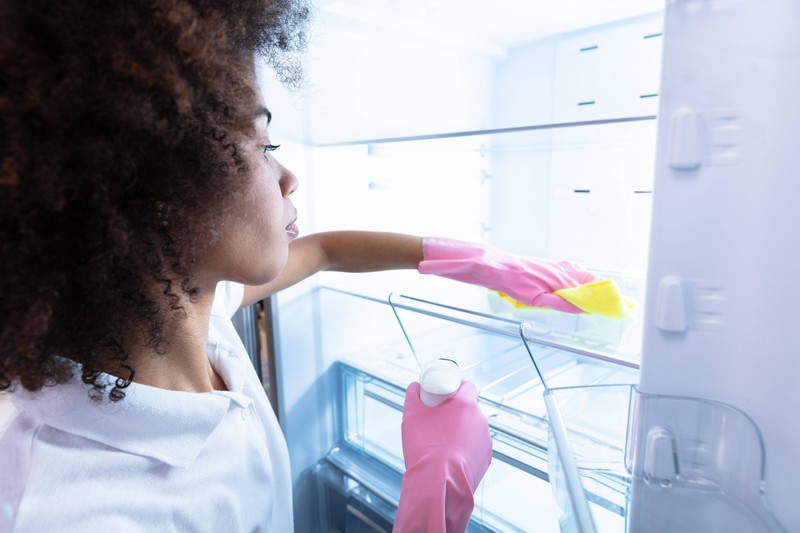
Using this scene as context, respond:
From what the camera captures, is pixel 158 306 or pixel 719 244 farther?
pixel 158 306

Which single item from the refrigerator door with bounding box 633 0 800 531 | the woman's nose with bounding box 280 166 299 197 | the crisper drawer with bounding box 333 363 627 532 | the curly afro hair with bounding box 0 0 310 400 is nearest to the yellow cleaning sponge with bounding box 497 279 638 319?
the crisper drawer with bounding box 333 363 627 532

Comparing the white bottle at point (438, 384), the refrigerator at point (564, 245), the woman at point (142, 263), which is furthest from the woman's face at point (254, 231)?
the white bottle at point (438, 384)

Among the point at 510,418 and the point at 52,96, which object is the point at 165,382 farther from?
the point at 510,418

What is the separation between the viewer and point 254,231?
61cm

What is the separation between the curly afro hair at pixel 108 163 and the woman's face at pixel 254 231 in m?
0.03

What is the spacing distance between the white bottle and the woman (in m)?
0.02

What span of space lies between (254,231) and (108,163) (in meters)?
0.20

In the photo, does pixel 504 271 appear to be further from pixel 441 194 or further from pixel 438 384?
pixel 441 194

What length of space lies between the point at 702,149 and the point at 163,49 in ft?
1.66

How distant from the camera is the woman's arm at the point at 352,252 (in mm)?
995

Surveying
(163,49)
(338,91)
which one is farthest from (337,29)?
(163,49)

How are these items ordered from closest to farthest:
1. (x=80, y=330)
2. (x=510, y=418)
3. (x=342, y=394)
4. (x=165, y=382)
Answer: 1. (x=80, y=330)
2. (x=165, y=382)
3. (x=510, y=418)
4. (x=342, y=394)

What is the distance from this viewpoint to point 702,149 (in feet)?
1.42

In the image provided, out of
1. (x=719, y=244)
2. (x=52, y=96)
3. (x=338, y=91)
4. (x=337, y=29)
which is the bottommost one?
(x=719, y=244)
